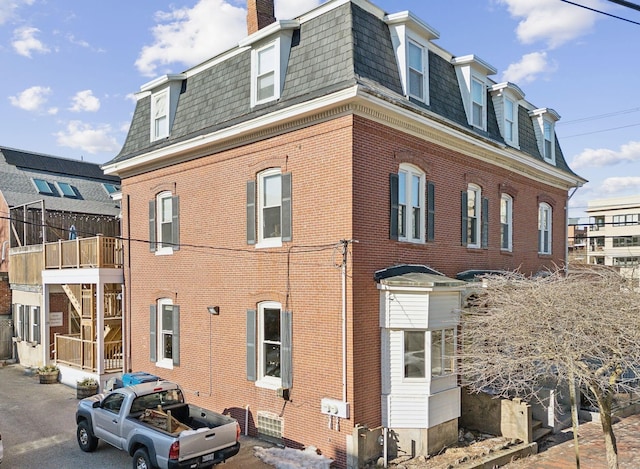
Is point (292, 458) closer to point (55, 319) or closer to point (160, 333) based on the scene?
point (160, 333)

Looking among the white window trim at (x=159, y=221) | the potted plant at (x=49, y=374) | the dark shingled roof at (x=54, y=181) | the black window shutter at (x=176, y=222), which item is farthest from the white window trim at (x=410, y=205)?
the dark shingled roof at (x=54, y=181)

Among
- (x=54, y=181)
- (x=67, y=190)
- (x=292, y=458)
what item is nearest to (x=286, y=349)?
(x=292, y=458)

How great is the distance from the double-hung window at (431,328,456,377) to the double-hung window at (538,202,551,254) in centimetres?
861

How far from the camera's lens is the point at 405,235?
489 inches

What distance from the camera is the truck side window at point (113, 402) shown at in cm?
1052

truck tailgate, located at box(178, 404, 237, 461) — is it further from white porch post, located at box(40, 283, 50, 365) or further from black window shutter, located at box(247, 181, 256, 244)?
white porch post, located at box(40, 283, 50, 365)

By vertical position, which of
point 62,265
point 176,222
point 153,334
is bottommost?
point 153,334

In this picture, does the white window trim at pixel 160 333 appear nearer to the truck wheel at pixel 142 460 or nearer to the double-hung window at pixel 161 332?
the double-hung window at pixel 161 332

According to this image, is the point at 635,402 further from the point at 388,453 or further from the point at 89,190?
the point at 89,190

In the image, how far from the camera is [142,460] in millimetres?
9555

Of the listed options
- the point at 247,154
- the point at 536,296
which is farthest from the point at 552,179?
the point at 247,154

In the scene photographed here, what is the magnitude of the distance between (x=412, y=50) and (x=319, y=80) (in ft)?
9.79

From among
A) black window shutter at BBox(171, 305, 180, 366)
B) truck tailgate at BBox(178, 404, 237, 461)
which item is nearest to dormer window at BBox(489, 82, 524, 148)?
black window shutter at BBox(171, 305, 180, 366)

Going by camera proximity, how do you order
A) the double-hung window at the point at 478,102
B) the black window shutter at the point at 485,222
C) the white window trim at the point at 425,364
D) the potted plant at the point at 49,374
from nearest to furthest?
the white window trim at the point at 425,364, the double-hung window at the point at 478,102, the black window shutter at the point at 485,222, the potted plant at the point at 49,374
